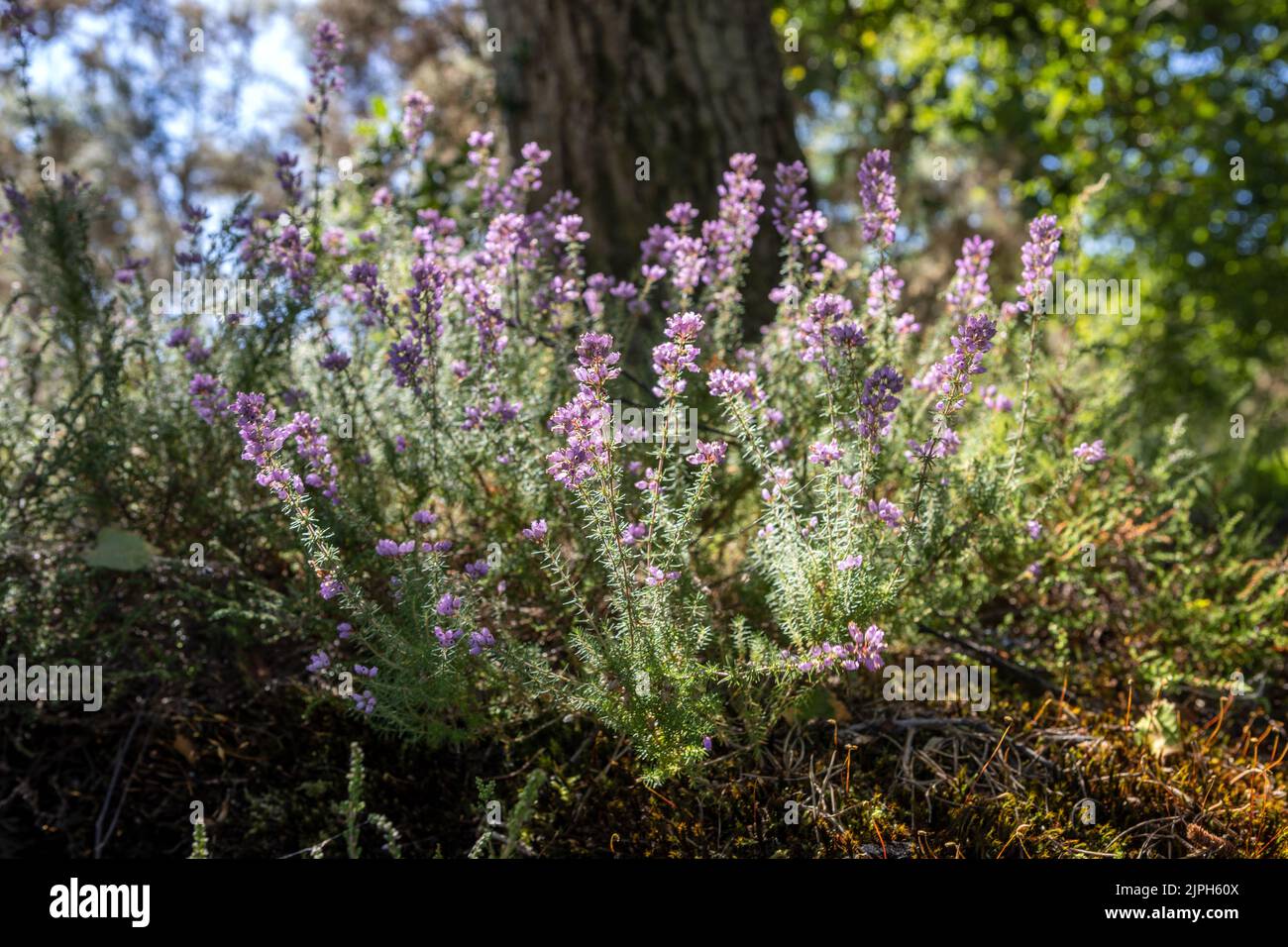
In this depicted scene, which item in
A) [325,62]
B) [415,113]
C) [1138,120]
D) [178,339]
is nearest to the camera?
[178,339]

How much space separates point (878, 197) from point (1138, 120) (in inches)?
260

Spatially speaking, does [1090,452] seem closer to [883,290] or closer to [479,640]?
[883,290]

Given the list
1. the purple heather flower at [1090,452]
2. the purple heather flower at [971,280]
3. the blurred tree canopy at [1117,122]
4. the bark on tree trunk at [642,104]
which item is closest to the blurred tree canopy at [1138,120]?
the blurred tree canopy at [1117,122]

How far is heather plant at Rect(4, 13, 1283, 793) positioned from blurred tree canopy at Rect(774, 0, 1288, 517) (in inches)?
200

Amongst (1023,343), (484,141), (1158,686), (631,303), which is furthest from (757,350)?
(1158,686)

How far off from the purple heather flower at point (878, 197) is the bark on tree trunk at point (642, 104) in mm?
1290

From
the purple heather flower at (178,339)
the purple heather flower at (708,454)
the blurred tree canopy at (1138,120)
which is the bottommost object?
the purple heather flower at (708,454)

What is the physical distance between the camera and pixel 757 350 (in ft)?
9.16

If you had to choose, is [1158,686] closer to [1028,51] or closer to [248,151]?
[1028,51]

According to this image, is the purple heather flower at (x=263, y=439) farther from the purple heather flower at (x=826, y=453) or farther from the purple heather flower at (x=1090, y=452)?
the purple heather flower at (x=1090, y=452)

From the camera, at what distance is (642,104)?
3.95 meters

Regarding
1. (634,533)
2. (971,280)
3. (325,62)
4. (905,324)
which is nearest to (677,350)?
(634,533)

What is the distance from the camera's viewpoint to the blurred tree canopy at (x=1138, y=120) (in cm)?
757

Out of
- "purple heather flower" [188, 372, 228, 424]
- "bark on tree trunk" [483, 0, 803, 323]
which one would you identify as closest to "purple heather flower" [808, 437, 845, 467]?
"purple heather flower" [188, 372, 228, 424]
